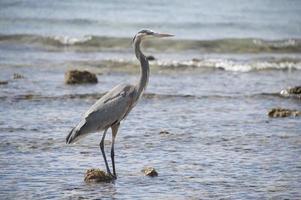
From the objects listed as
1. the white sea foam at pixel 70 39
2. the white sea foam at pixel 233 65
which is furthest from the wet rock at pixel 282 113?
the white sea foam at pixel 70 39

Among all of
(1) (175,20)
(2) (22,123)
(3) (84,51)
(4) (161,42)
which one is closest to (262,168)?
(2) (22,123)

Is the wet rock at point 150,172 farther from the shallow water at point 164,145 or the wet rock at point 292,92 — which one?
the wet rock at point 292,92

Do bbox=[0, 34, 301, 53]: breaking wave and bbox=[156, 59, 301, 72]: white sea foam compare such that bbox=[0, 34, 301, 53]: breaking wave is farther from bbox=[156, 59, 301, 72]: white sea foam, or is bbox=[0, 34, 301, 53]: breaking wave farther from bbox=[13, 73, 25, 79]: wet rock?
bbox=[13, 73, 25, 79]: wet rock

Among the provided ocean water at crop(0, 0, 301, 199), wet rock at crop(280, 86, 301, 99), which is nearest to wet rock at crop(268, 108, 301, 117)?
ocean water at crop(0, 0, 301, 199)

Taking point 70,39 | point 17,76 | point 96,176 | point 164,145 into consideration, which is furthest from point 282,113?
point 70,39

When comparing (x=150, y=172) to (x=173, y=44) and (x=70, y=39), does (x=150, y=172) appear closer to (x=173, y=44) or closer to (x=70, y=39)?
(x=173, y=44)

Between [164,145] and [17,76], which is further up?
[164,145]

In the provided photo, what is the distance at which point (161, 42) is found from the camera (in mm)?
27141

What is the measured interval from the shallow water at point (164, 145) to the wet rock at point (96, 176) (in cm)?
9

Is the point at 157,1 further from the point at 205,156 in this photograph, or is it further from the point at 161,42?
the point at 205,156

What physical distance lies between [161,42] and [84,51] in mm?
3157

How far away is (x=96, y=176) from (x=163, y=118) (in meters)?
4.22

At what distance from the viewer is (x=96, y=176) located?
8211 millimetres

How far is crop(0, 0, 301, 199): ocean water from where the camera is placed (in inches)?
321
